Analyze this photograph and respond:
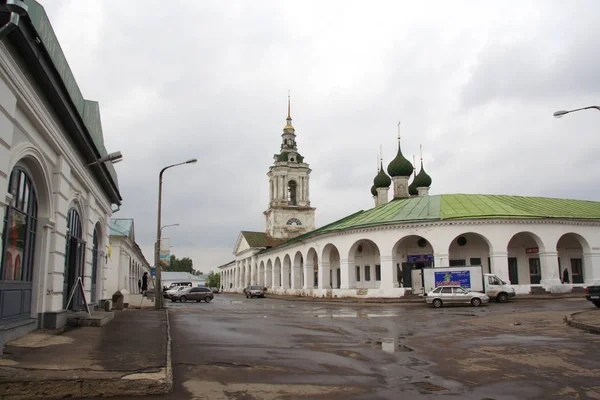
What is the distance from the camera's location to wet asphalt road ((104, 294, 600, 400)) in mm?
7195

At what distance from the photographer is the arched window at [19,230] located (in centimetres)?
962

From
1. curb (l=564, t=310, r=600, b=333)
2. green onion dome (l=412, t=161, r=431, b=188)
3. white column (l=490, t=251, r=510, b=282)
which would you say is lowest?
curb (l=564, t=310, r=600, b=333)

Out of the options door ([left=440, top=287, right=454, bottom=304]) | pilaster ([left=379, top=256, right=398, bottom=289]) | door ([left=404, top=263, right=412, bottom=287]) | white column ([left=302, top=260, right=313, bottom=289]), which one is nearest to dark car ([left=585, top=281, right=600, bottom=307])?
door ([left=440, top=287, right=454, bottom=304])

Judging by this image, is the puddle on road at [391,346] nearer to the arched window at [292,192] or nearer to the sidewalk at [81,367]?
the sidewalk at [81,367]

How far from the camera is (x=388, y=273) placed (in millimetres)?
36844

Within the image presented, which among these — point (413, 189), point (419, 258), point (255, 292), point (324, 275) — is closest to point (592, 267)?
point (419, 258)

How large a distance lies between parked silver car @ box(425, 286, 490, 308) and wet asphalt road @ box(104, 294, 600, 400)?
11938mm

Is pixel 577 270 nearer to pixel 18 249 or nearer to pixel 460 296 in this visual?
pixel 460 296

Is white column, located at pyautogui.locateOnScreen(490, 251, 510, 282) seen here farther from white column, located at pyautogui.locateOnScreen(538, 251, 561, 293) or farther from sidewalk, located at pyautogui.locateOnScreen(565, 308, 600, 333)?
sidewalk, located at pyautogui.locateOnScreen(565, 308, 600, 333)

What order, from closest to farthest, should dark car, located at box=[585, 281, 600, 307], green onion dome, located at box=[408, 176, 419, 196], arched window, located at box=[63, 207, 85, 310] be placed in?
arched window, located at box=[63, 207, 85, 310] < dark car, located at box=[585, 281, 600, 307] < green onion dome, located at box=[408, 176, 419, 196]

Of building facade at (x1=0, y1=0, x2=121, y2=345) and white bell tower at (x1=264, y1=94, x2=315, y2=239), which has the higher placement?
white bell tower at (x1=264, y1=94, x2=315, y2=239)

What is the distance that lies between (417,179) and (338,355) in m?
49.5

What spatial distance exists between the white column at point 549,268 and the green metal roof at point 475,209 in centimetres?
276

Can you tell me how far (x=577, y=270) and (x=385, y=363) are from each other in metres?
34.4
